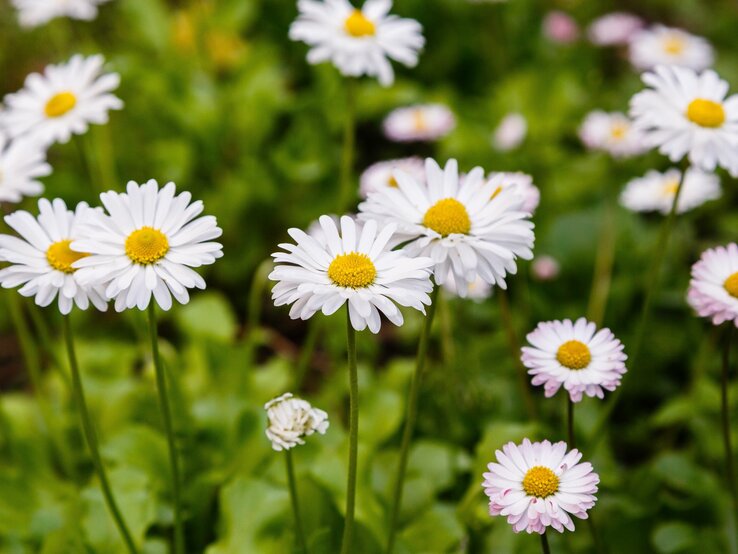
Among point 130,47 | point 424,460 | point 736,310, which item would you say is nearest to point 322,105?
point 130,47

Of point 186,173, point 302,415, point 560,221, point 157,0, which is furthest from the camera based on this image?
point 157,0

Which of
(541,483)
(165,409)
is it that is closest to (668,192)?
(541,483)

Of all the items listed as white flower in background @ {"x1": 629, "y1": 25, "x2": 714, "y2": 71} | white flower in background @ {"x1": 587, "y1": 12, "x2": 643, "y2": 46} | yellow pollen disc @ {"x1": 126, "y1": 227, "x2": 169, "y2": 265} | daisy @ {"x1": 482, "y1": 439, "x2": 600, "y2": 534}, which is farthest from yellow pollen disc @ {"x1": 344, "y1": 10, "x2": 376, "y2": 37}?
white flower in background @ {"x1": 587, "y1": 12, "x2": 643, "y2": 46}

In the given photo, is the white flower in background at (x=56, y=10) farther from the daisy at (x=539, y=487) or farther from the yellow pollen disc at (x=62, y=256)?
the daisy at (x=539, y=487)

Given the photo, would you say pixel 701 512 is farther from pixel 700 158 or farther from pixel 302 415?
pixel 302 415

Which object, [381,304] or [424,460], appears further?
[424,460]
